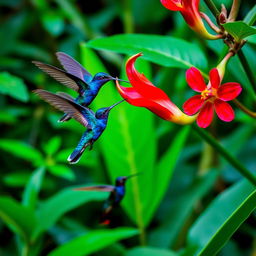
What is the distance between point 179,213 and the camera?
1.43 meters

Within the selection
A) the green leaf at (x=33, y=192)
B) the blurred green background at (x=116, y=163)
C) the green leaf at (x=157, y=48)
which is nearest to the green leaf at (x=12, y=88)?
the blurred green background at (x=116, y=163)

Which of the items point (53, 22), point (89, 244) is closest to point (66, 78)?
point (89, 244)

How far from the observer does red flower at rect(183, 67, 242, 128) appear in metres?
0.64

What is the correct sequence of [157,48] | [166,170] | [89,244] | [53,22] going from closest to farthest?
[157,48], [89,244], [166,170], [53,22]

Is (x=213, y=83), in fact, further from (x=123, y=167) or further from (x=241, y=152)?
(x=241, y=152)

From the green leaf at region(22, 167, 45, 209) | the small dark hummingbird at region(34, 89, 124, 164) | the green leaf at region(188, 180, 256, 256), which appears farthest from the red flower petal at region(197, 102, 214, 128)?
the green leaf at region(22, 167, 45, 209)

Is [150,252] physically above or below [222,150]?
below

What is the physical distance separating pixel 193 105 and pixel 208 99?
2cm

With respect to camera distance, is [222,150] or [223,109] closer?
[223,109]

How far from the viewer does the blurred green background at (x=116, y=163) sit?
1.15 metres

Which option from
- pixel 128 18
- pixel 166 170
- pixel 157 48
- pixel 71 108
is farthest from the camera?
pixel 128 18

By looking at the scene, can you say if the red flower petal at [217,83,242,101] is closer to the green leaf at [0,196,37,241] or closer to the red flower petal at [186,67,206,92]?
the red flower petal at [186,67,206,92]

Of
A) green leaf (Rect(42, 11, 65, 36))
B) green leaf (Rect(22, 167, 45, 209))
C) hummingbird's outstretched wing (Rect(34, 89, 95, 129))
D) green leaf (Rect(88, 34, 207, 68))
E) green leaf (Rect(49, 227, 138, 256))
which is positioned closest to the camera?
hummingbird's outstretched wing (Rect(34, 89, 95, 129))

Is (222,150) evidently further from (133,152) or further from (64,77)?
(133,152)
